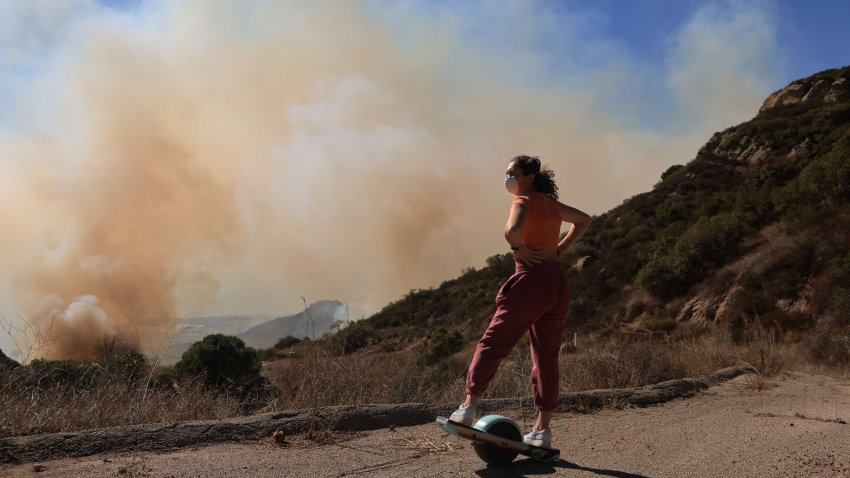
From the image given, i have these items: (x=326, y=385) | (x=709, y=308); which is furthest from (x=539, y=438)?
(x=709, y=308)

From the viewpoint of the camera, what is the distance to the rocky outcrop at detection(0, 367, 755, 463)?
3.53m

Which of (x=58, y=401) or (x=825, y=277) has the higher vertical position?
(x=825, y=277)

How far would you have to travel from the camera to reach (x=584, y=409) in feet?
18.0

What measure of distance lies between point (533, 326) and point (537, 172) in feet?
2.99

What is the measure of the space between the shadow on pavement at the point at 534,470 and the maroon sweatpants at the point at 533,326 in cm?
32

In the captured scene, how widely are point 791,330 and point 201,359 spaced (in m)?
13.9

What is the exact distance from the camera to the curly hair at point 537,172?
386 centimetres

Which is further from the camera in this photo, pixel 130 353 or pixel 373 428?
pixel 130 353

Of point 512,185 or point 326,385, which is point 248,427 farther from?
point 512,185

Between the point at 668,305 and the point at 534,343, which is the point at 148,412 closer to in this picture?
the point at 534,343

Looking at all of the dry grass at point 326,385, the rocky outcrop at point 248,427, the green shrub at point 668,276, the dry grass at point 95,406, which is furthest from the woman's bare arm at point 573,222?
the green shrub at point 668,276

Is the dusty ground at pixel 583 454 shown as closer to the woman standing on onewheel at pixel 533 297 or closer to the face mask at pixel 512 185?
the woman standing on onewheel at pixel 533 297

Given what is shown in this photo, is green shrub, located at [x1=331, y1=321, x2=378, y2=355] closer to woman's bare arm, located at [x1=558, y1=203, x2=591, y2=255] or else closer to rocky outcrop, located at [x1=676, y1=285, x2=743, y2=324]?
woman's bare arm, located at [x1=558, y1=203, x2=591, y2=255]

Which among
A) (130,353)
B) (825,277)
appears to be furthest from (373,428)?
(825,277)
